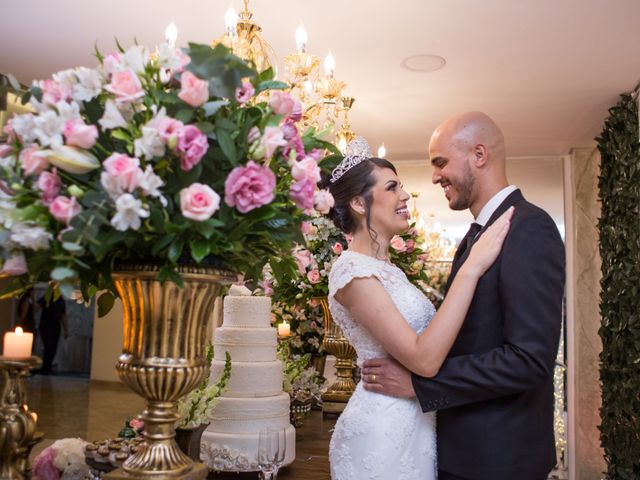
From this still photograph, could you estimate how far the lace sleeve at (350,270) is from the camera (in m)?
2.05

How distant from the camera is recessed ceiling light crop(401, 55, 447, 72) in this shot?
481cm

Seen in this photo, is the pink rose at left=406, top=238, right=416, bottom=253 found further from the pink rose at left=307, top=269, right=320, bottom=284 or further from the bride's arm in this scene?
the bride's arm

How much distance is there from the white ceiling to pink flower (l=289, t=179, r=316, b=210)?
9.46ft

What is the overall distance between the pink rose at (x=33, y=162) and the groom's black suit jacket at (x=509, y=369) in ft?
3.94

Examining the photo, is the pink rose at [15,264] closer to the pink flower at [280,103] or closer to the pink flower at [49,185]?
the pink flower at [49,185]

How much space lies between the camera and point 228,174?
1341 millimetres

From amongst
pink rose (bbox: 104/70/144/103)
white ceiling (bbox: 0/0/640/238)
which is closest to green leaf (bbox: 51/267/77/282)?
pink rose (bbox: 104/70/144/103)

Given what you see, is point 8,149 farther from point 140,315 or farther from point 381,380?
point 381,380

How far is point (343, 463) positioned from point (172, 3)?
3206mm

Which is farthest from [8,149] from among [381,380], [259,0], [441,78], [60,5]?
[441,78]

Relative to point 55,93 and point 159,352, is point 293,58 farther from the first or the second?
point 159,352

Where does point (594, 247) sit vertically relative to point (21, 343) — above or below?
above

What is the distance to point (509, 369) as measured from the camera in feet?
5.68

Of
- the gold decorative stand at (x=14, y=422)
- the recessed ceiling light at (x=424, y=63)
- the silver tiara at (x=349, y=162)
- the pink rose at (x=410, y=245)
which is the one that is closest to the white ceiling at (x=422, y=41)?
the recessed ceiling light at (x=424, y=63)
